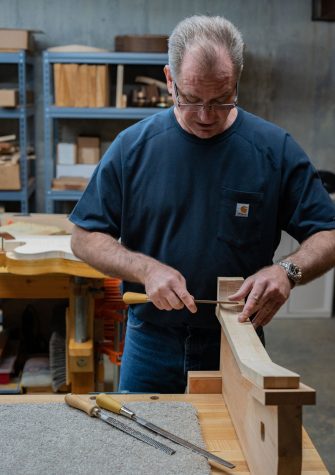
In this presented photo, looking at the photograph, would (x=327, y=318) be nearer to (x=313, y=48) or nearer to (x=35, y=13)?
(x=313, y=48)

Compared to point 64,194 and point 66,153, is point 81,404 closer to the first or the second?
point 64,194

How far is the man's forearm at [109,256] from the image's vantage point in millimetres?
1668

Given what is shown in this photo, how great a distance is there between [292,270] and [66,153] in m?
4.11

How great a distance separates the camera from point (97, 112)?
5078 millimetres

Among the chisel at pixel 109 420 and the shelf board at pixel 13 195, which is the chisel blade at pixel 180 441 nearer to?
the chisel at pixel 109 420

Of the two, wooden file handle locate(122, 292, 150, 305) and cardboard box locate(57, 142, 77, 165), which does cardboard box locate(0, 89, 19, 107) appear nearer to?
cardboard box locate(57, 142, 77, 165)

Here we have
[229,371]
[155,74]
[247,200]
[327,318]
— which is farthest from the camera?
[155,74]

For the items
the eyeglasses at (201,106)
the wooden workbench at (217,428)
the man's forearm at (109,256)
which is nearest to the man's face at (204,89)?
the eyeglasses at (201,106)

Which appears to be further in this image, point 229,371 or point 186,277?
point 186,277

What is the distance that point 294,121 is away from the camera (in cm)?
586

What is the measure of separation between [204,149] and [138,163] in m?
0.18

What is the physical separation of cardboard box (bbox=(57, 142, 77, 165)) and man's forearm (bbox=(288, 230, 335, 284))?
156 inches

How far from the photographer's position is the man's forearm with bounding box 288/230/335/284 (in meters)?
1.70

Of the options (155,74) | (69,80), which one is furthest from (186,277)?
(155,74)
